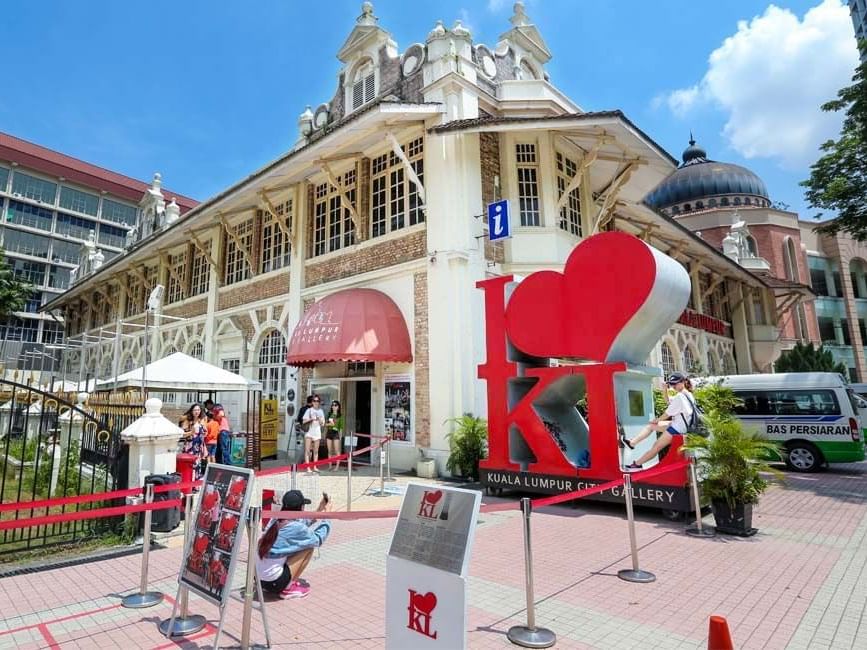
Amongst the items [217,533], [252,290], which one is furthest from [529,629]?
[252,290]

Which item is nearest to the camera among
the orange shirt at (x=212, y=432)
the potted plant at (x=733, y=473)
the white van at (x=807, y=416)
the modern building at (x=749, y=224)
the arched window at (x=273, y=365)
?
the potted plant at (x=733, y=473)

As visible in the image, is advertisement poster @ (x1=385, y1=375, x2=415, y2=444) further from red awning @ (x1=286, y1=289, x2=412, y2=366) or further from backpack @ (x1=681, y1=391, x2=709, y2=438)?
backpack @ (x1=681, y1=391, x2=709, y2=438)

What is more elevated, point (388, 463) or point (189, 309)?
point (189, 309)

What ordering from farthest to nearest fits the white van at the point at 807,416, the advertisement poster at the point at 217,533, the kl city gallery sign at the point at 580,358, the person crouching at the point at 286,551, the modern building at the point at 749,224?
the modern building at the point at 749,224, the white van at the point at 807,416, the kl city gallery sign at the point at 580,358, the person crouching at the point at 286,551, the advertisement poster at the point at 217,533

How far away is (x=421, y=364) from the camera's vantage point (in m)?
11.8

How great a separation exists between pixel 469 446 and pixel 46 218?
63.8 metres

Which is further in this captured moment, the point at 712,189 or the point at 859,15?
the point at 712,189

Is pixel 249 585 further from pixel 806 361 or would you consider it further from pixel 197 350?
pixel 806 361

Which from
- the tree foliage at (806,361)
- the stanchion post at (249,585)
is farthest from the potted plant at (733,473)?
the tree foliage at (806,361)

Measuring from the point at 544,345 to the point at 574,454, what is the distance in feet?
6.46

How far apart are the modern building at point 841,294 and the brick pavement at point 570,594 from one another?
134ft

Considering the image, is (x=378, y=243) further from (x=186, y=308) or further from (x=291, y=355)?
(x=186, y=308)

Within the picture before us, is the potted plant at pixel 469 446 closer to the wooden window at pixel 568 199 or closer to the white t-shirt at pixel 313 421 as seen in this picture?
the white t-shirt at pixel 313 421

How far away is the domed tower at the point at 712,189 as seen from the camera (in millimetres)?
40188
